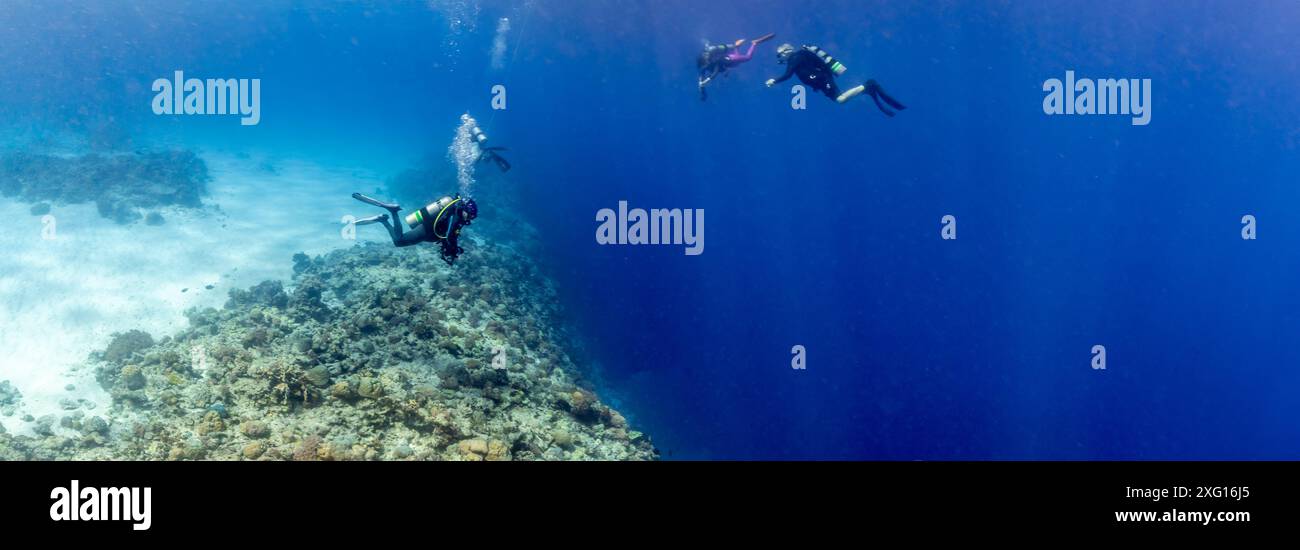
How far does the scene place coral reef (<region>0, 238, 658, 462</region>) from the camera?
23.8ft

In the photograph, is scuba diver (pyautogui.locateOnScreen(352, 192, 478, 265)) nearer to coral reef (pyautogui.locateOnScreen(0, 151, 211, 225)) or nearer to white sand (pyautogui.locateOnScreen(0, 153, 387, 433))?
white sand (pyautogui.locateOnScreen(0, 153, 387, 433))

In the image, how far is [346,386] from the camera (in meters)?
8.35

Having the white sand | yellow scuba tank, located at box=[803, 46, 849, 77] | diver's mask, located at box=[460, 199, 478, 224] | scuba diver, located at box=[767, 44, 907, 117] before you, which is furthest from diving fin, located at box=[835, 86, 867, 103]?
the white sand

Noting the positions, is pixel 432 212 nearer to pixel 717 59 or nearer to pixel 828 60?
pixel 828 60

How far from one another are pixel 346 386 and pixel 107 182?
19.6m

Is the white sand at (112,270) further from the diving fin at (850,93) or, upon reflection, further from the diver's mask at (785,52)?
the diving fin at (850,93)

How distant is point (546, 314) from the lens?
16766 mm

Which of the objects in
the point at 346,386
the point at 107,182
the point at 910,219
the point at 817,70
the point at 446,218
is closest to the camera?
the point at 346,386

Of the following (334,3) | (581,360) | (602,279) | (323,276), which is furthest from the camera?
(334,3)

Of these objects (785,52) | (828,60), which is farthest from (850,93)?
(785,52)

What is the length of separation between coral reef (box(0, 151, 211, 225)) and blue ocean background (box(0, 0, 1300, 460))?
6684 millimetres
